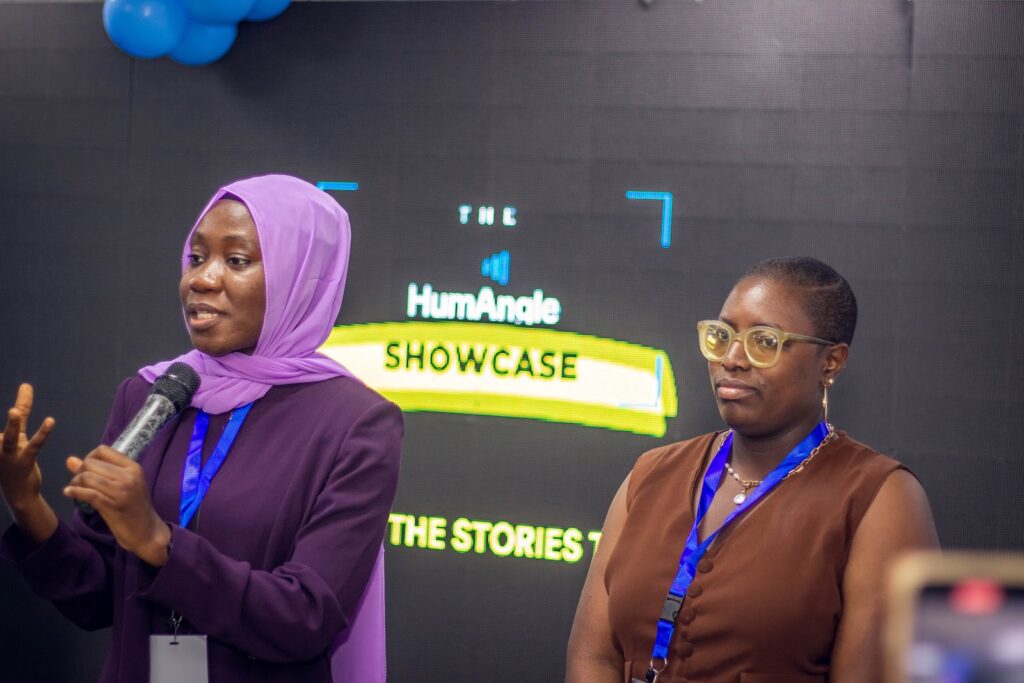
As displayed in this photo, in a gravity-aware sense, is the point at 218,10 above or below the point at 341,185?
above

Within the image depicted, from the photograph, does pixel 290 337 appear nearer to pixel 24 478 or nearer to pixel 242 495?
pixel 242 495

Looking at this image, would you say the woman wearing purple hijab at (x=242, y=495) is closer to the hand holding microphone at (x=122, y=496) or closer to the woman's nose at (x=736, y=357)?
the hand holding microphone at (x=122, y=496)

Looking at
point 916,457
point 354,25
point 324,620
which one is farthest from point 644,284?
point 324,620

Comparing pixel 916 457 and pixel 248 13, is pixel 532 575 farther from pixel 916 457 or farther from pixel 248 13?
pixel 248 13

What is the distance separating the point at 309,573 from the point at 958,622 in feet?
4.26

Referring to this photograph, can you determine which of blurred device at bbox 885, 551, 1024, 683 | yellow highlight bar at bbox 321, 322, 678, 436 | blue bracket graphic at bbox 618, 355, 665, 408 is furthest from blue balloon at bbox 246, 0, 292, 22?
blurred device at bbox 885, 551, 1024, 683

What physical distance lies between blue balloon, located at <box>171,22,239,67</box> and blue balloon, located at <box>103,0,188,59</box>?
0.20 ft

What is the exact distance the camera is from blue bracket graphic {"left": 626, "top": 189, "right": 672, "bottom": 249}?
4.09m

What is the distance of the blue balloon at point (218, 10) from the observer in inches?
158

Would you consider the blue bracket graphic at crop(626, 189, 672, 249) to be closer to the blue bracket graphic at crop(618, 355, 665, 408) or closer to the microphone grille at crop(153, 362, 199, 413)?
the blue bracket graphic at crop(618, 355, 665, 408)

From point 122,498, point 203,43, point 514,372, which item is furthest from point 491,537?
point 122,498

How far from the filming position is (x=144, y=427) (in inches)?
70.6

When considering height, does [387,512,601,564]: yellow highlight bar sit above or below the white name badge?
below

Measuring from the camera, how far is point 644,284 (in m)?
4.12
